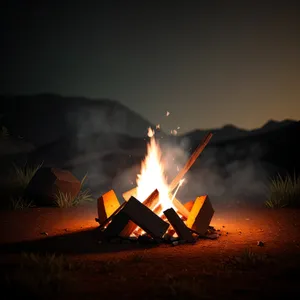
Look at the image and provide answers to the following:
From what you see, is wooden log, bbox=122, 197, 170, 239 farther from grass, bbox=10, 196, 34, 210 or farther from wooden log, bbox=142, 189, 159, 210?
grass, bbox=10, 196, 34, 210

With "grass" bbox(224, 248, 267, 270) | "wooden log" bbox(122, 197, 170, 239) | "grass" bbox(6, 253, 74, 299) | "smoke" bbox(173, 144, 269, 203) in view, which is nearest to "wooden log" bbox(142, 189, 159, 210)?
"wooden log" bbox(122, 197, 170, 239)

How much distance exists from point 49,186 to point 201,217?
5.30 m

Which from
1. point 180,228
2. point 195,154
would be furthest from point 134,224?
point 195,154

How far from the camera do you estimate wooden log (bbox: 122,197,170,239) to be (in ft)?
20.3

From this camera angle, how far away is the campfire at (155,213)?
6.25m

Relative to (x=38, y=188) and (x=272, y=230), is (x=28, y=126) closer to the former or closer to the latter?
(x=38, y=188)

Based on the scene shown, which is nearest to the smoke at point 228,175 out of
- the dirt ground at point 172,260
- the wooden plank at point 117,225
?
the dirt ground at point 172,260

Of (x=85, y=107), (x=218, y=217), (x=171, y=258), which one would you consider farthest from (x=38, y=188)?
(x=85, y=107)

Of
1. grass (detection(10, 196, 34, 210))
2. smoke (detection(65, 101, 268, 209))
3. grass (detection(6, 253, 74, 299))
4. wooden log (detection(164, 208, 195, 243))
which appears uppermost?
grass (detection(6, 253, 74, 299))

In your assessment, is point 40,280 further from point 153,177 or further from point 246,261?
point 153,177

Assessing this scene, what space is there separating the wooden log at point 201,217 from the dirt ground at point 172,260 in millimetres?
384

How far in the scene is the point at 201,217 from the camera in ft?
22.2

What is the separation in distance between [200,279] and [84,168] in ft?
69.2

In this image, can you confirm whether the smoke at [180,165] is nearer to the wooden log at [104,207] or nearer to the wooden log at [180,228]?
the wooden log at [104,207]
